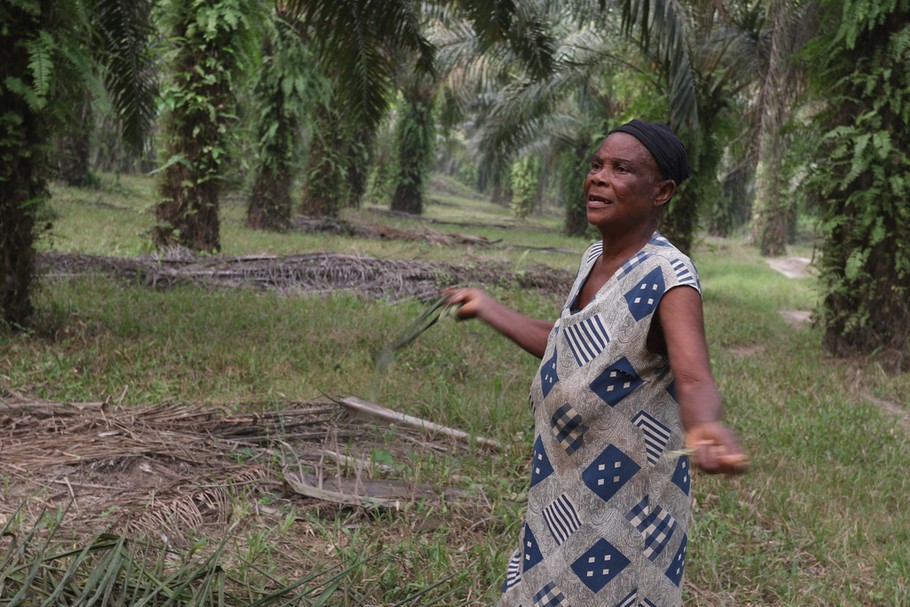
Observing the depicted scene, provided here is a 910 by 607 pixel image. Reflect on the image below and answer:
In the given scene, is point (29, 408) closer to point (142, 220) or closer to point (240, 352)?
point (240, 352)

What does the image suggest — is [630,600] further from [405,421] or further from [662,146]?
[405,421]

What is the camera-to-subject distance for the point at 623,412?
1.88m

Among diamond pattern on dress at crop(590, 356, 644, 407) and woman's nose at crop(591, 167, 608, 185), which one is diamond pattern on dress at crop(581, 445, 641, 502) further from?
woman's nose at crop(591, 167, 608, 185)

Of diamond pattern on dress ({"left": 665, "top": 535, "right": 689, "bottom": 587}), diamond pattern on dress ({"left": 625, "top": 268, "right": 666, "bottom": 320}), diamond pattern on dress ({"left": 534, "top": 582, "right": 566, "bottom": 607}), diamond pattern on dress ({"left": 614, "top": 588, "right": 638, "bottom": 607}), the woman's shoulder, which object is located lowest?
diamond pattern on dress ({"left": 534, "top": 582, "right": 566, "bottom": 607})

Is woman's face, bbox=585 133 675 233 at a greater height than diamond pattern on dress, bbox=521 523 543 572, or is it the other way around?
woman's face, bbox=585 133 675 233

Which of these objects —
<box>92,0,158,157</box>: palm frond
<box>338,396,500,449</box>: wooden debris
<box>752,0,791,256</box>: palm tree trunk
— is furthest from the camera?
<box>752,0,791,256</box>: palm tree trunk

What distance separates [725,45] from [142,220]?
8.79 meters

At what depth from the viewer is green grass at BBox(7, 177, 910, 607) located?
327 centimetres

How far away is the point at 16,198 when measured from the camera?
220 inches

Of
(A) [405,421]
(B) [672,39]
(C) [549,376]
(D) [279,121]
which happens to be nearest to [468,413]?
(A) [405,421]

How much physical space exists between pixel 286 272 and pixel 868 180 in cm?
530

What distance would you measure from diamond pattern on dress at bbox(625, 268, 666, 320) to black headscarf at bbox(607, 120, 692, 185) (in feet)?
0.91

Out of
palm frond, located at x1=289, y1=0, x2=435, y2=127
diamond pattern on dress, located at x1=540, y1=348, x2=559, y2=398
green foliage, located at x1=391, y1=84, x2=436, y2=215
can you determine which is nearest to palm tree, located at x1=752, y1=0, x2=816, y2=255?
palm frond, located at x1=289, y1=0, x2=435, y2=127

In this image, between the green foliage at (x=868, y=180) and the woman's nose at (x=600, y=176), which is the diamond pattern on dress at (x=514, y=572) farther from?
the green foliage at (x=868, y=180)
